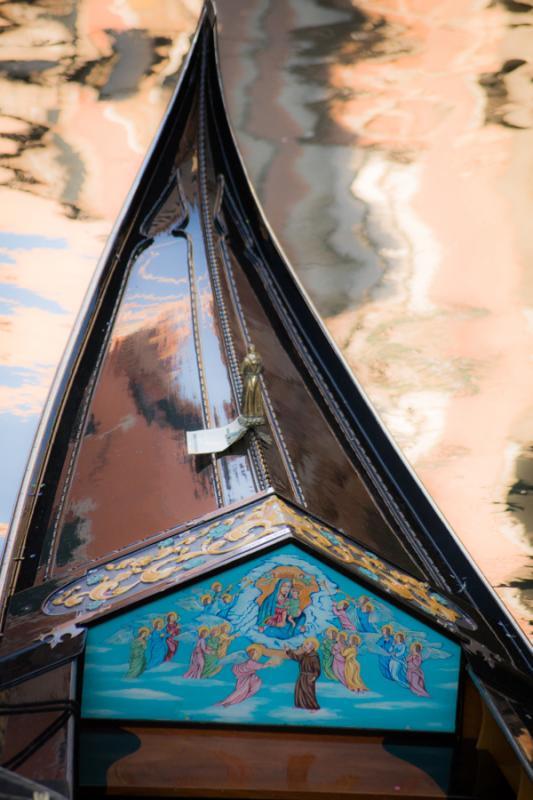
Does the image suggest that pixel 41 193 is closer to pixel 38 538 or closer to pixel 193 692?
pixel 38 538

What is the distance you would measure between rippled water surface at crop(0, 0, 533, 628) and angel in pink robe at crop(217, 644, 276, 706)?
5.35 ft

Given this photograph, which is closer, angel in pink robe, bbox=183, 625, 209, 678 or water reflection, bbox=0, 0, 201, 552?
angel in pink robe, bbox=183, 625, 209, 678

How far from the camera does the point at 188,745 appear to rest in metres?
2.22

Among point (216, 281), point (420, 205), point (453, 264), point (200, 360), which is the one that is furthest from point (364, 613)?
point (420, 205)

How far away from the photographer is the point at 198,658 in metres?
2.20

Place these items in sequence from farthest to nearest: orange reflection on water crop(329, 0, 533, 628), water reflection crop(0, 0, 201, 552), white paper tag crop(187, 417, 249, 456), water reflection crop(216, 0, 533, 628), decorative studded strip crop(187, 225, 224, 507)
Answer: water reflection crop(0, 0, 201, 552) < water reflection crop(216, 0, 533, 628) < orange reflection on water crop(329, 0, 533, 628) < white paper tag crop(187, 417, 249, 456) < decorative studded strip crop(187, 225, 224, 507)

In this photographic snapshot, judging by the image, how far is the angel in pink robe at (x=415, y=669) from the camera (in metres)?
2.24

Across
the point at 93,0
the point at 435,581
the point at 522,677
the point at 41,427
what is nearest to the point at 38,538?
the point at 41,427

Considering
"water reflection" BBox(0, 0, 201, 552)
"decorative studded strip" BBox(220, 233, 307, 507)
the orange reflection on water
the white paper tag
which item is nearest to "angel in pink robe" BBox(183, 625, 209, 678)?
"decorative studded strip" BBox(220, 233, 307, 507)

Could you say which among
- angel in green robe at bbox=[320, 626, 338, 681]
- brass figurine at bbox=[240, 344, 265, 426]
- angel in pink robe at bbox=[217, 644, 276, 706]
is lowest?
angel in pink robe at bbox=[217, 644, 276, 706]

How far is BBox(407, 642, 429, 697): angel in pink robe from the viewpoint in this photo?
7.36 feet

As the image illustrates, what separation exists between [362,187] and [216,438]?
412 centimetres

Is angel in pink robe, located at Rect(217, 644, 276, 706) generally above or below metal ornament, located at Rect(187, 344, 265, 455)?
below

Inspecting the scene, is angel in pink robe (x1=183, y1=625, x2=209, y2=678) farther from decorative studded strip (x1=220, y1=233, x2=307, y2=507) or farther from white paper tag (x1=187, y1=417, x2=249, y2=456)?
white paper tag (x1=187, y1=417, x2=249, y2=456)
